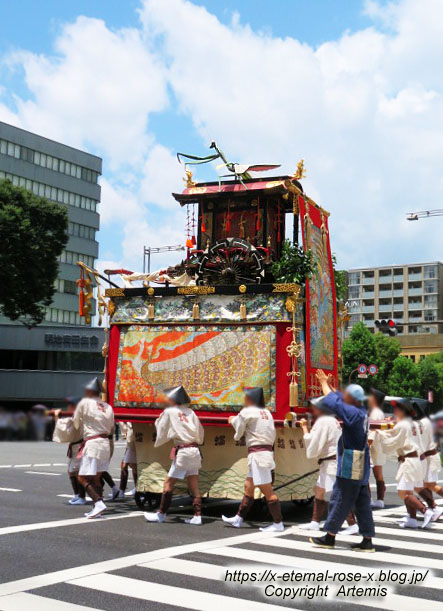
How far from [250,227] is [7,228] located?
30.6 metres

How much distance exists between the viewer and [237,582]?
24.2 feet

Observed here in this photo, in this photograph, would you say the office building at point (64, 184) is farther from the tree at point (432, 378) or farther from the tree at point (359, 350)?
the tree at point (432, 378)

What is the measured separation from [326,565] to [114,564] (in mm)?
2320

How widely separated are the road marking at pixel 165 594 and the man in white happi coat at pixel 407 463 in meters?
5.29

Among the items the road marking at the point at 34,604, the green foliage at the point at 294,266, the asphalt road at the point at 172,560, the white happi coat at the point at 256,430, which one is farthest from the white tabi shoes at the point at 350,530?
the road marking at the point at 34,604

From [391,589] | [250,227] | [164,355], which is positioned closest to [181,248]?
[250,227]

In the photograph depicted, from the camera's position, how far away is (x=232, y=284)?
12906 millimetres

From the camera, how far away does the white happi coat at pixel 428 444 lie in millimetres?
12070

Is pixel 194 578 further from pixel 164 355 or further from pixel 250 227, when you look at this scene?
pixel 250 227

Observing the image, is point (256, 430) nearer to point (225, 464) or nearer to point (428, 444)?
point (225, 464)

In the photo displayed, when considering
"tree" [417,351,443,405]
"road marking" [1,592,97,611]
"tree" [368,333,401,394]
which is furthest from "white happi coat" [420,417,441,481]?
"tree" [417,351,443,405]

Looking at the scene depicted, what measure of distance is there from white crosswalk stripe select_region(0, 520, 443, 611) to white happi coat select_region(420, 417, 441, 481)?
1.67m

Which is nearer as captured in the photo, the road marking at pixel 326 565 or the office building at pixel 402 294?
the road marking at pixel 326 565

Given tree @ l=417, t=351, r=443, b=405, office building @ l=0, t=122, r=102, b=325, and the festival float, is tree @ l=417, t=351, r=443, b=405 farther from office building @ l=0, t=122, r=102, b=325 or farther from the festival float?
the festival float
